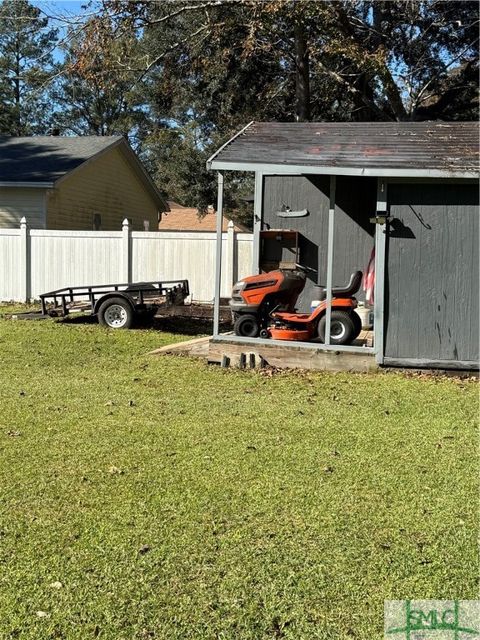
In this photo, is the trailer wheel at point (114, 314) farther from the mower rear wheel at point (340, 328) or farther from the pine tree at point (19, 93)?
the pine tree at point (19, 93)

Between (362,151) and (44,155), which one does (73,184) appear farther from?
(362,151)

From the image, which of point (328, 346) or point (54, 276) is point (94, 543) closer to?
point (328, 346)

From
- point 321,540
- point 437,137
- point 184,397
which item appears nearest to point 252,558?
point 321,540

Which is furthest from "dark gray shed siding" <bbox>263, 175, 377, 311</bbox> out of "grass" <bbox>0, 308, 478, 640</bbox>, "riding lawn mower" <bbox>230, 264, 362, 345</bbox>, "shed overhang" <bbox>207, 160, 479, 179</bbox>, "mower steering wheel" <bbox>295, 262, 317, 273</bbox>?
"grass" <bbox>0, 308, 478, 640</bbox>

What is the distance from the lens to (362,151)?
27.1ft

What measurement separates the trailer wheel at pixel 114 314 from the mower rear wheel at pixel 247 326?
3.49 m

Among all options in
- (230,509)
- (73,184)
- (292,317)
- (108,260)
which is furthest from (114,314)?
(73,184)

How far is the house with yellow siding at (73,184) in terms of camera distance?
60.4 feet

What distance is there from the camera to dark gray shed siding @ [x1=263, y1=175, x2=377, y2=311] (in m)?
11.5

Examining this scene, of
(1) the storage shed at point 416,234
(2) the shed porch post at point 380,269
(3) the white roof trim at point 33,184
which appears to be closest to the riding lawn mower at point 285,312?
A: (1) the storage shed at point 416,234

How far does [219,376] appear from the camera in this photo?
8.07 m

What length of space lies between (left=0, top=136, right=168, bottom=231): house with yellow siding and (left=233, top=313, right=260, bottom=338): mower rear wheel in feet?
36.2

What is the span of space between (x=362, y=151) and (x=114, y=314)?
18.4ft

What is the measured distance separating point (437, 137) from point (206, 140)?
779 inches
